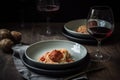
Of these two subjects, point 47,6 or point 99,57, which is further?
point 47,6

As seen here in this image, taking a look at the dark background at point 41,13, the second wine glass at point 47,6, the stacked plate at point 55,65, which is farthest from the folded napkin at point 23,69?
the dark background at point 41,13

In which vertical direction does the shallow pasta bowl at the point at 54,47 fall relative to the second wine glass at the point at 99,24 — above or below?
below

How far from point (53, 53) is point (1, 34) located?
1.04 ft

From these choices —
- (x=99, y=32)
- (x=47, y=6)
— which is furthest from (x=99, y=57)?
(x=47, y=6)

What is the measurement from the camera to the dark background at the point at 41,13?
1652mm

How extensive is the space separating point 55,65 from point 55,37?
1.46 ft

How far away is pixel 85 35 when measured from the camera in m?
1.18

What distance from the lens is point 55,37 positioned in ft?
4.26

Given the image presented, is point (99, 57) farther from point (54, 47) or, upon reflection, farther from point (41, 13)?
point (41, 13)

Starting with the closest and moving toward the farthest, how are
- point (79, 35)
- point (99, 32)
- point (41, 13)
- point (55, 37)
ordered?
point (99, 32), point (79, 35), point (55, 37), point (41, 13)

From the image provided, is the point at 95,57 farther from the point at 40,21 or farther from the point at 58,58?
the point at 40,21

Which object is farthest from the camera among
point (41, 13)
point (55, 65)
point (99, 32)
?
point (41, 13)

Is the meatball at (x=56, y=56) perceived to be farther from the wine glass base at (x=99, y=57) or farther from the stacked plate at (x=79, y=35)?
the stacked plate at (x=79, y=35)

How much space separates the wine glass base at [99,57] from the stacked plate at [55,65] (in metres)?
0.05
